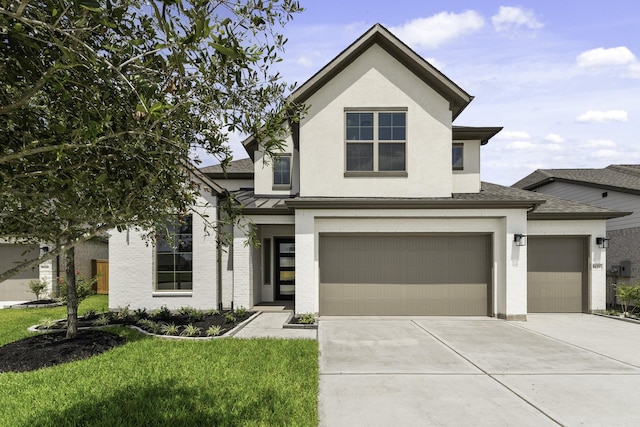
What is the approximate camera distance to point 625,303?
12.5 metres

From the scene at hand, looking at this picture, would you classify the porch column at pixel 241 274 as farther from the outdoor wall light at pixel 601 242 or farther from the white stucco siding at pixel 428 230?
the outdoor wall light at pixel 601 242

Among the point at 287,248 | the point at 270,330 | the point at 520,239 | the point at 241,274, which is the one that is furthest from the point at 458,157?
the point at 270,330

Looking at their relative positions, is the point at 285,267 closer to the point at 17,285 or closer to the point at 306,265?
the point at 306,265

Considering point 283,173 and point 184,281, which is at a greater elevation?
point 283,173

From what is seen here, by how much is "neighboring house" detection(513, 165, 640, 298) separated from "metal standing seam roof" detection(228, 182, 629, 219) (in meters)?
3.11

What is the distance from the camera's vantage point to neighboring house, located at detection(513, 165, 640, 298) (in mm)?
14594

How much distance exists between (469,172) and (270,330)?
9.26 m

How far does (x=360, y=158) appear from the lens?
12.4 m

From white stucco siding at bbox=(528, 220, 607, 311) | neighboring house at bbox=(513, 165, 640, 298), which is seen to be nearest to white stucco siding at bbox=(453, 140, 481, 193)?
white stucco siding at bbox=(528, 220, 607, 311)

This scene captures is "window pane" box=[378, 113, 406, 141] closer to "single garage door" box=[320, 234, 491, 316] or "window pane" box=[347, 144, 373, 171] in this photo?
"window pane" box=[347, 144, 373, 171]

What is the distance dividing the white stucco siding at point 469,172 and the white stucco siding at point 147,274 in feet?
29.7

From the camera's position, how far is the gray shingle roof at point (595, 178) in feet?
52.1

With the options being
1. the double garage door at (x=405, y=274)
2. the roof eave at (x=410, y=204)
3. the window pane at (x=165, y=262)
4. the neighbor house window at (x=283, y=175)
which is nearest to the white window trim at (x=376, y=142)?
the roof eave at (x=410, y=204)

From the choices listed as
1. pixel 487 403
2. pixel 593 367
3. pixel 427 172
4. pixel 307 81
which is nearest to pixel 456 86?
pixel 427 172
